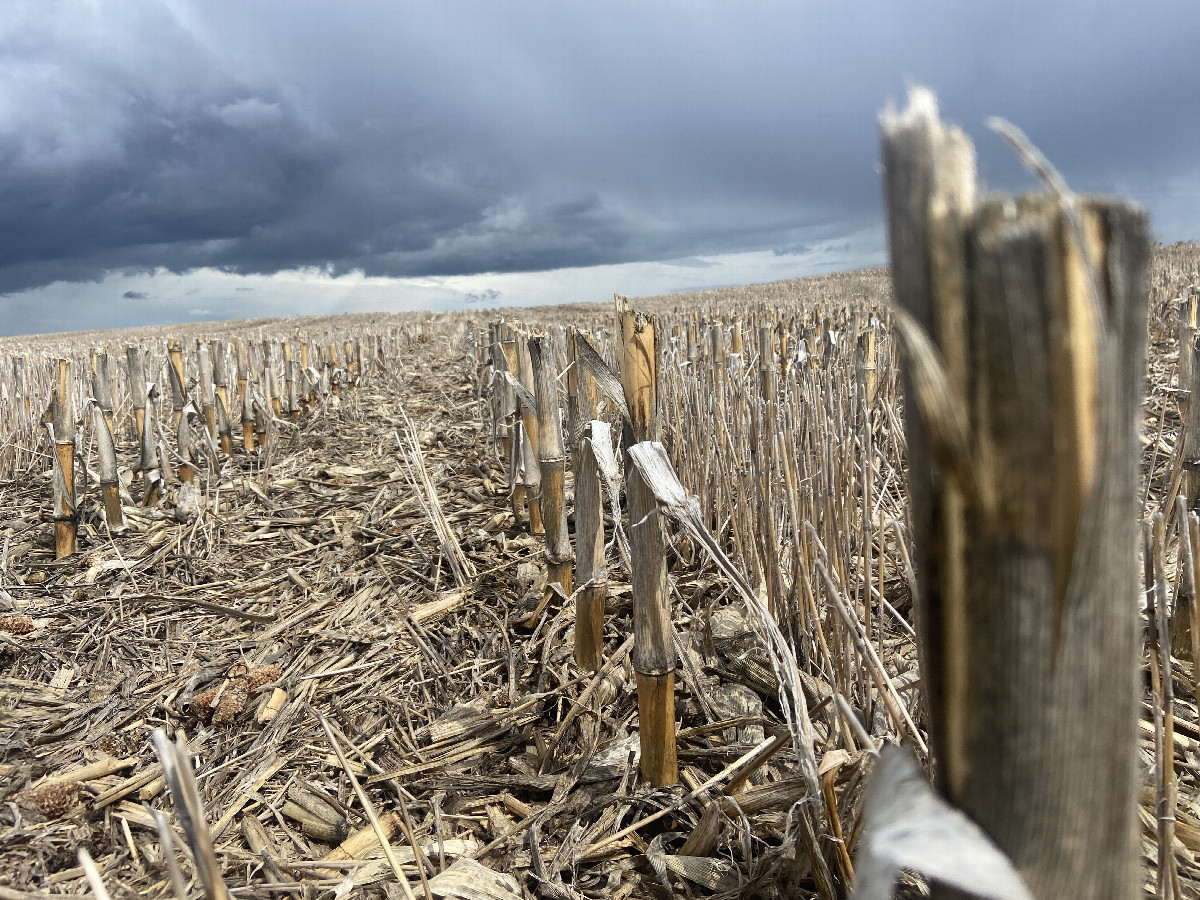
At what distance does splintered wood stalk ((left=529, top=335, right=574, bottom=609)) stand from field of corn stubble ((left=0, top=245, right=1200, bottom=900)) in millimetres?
11

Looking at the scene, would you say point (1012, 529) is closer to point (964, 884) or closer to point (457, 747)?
point (964, 884)

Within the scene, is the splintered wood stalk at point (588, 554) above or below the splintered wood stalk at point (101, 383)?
below

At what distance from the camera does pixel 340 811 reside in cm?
182

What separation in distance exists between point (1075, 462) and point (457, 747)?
189 centimetres

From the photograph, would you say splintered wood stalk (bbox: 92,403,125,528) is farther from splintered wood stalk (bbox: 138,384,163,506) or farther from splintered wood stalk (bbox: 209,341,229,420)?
splintered wood stalk (bbox: 209,341,229,420)

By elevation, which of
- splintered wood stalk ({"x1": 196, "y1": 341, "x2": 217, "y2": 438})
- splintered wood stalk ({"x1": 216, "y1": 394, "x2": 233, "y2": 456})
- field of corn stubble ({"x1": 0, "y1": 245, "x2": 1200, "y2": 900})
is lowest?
field of corn stubble ({"x1": 0, "y1": 245, "x2": 1200, "y2": 900})

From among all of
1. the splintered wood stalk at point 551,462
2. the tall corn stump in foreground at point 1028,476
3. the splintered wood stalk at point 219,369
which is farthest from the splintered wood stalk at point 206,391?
the tall corn stump in foreground at point 1028,476

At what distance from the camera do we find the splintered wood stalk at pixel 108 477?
367 centimetres

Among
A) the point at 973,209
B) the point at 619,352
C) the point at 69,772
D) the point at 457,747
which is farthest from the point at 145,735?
the point at 973,209

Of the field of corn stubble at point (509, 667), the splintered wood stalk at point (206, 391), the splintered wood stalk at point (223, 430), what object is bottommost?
the field of corn stubble at point (509, 667)

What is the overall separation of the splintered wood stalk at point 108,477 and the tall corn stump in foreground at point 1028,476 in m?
4.17

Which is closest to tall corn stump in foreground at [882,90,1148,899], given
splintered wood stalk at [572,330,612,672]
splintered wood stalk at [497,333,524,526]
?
splintered wood stalk at [572,330,612,672]

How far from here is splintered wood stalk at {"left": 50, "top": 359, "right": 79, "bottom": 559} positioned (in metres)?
3.43

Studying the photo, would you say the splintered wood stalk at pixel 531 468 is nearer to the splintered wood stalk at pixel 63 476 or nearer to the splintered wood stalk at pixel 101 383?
the splintered wood stalk at pixel 63 476
